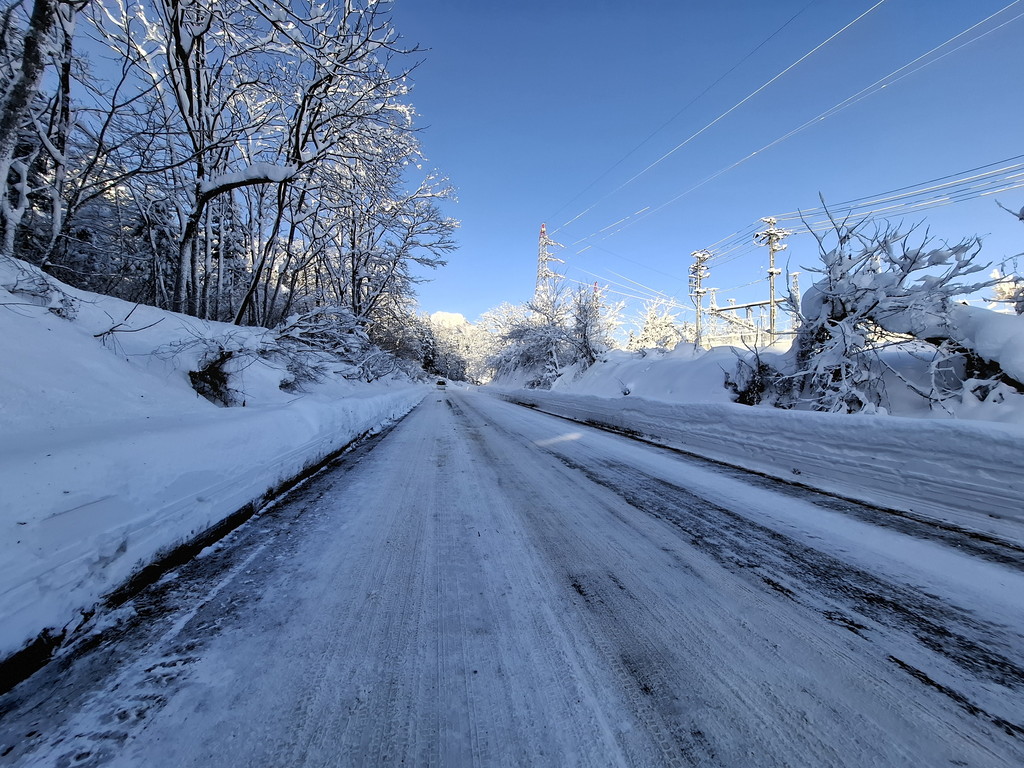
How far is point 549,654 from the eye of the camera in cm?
149

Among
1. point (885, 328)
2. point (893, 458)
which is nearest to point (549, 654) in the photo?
point (893, 458)

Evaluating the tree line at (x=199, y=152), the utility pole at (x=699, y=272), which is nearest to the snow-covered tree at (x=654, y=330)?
the utility pole at (x=699, y=272)

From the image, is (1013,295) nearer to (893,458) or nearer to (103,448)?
(893,458)

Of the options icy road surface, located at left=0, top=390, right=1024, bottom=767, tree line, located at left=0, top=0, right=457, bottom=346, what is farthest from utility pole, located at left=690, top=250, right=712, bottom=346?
icy road surface, located at left=0, top=390, right=1024, bottom=767

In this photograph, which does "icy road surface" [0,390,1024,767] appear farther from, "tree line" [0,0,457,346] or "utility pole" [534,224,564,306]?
"utility pole" [534,224,564,306]

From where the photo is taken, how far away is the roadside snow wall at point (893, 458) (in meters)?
2.85

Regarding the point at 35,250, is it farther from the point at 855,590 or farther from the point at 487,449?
the point at 855,590

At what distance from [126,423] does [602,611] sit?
344 cm

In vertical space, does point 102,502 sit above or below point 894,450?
above

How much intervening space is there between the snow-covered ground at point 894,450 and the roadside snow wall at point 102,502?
17.2ft

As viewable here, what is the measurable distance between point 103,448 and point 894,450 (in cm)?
587

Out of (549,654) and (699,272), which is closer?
(549,654)

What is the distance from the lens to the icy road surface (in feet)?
3.66

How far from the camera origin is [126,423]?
283 centimetres
